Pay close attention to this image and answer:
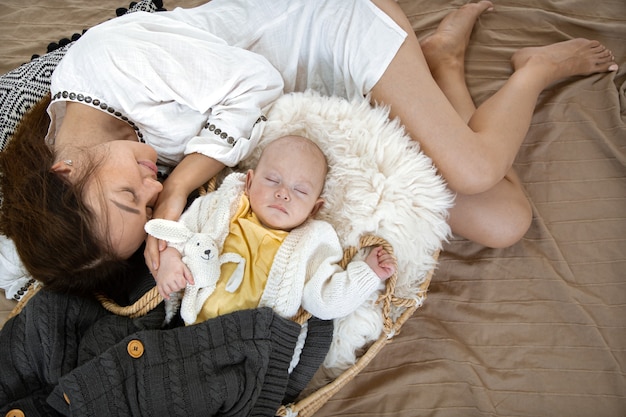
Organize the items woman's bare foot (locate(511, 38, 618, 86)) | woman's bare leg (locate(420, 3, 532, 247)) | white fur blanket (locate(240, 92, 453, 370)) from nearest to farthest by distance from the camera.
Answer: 1. white fur blanket (locate(240, 92, 453, 370))
2. woman's bare leg (locate(420, 3, 532, 247))
3. woman's bare foot (locate(511, 38, 618, 86))

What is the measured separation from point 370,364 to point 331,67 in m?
0.83

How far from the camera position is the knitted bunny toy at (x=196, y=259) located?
1011 millimetres

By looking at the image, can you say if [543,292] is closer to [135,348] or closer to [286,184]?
[286,184]

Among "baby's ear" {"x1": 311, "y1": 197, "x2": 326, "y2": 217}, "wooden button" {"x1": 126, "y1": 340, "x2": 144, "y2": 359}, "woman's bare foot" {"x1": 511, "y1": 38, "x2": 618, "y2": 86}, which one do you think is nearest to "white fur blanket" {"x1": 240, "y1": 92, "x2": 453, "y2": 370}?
"baby's ear" {"x1": 311, "y1": 197, "x2": 326, "y2": 217}

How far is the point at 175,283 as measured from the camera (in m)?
1.01

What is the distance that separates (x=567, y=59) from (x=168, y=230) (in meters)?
1.28

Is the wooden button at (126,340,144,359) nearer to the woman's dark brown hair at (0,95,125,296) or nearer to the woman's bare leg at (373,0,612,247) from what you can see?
the woman's dark brown hair at (0,95,125,296)

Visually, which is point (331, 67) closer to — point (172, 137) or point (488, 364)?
point (172, 137)

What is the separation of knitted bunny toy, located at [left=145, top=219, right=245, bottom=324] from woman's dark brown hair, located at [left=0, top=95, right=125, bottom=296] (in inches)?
4.8

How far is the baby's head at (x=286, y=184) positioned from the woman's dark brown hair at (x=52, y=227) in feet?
1.12

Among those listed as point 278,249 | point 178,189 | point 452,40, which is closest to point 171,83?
point 178,189

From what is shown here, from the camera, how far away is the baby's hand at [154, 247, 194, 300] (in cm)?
101

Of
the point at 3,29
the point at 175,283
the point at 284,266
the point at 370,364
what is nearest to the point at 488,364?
the point at 370,364

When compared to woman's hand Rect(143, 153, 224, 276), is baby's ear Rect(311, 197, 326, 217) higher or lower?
lower
